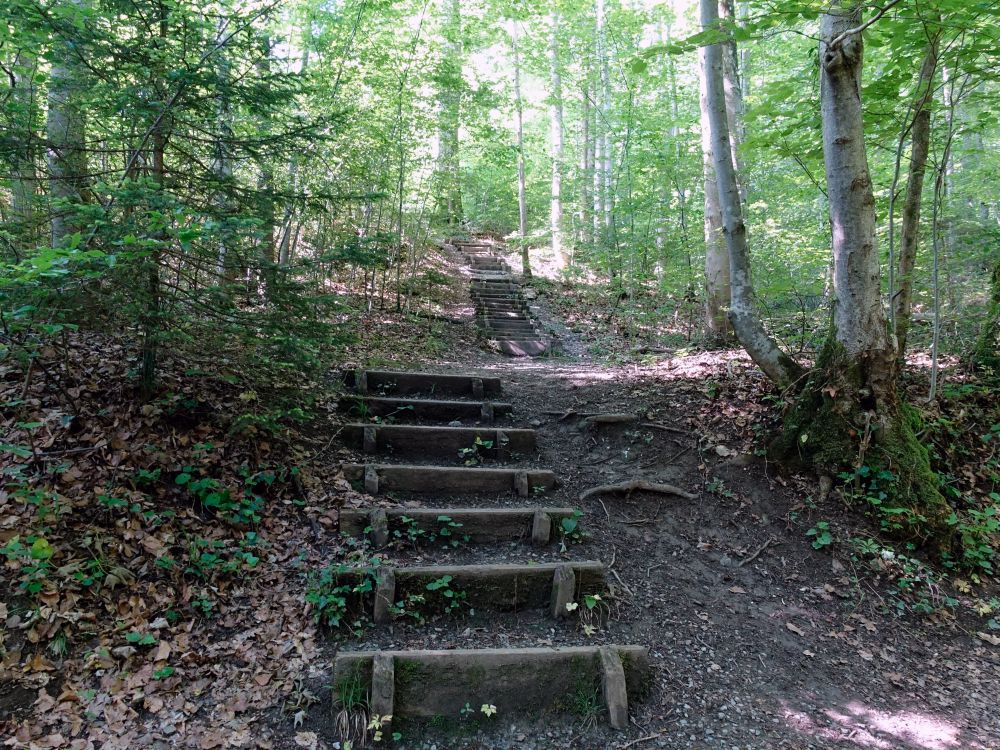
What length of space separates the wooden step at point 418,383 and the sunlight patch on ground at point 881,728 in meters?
4.49

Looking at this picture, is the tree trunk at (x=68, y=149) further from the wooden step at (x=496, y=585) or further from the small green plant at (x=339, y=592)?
the wooden step at (x=496, y=585)

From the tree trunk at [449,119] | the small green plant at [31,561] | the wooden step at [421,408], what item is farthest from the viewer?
the tree trunk at [449,119]

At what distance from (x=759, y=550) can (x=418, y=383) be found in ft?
13.1

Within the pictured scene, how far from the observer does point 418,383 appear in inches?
256

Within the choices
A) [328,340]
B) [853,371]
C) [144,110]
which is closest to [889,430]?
[853,371]

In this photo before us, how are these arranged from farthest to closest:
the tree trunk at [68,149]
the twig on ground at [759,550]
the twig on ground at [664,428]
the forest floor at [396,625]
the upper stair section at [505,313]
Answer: the upper stair section at [505,313], the twig on ground at [664,428], the twig on ground at [759,550], the tree trunk at [68,149], the forest floor at [396,625]

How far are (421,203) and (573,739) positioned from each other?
10.2 metres

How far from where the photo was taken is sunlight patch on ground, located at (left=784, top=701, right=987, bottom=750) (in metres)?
2.85

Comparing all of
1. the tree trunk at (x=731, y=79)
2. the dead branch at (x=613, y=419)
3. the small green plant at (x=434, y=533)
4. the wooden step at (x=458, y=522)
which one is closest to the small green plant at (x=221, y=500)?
the wooden step at (x=458, y=522)

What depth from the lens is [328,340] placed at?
434 centimetres

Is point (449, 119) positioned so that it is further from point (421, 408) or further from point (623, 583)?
point (623, 583)

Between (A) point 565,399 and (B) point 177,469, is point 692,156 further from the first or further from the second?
(B) point 177,469

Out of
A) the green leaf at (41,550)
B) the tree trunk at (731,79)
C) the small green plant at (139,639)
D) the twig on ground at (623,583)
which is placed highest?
the tree trunk at (731,79)

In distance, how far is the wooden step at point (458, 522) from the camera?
3979 millimetres
